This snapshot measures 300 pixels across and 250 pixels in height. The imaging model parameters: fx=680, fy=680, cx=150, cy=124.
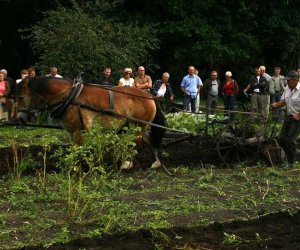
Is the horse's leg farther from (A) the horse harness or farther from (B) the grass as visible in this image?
(A) the horse harness

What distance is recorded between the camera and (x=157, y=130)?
10.8 metres

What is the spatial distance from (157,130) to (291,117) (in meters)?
2.13

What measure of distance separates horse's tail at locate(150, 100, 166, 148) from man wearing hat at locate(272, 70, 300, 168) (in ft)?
6.00

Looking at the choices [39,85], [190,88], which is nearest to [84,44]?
[190,88]

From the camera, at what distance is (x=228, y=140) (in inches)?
426

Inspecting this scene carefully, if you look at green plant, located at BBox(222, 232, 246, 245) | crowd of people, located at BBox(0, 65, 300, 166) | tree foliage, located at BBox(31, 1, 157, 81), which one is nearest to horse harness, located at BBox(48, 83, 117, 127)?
crowd of people, located at BBox(0, 65, 300, 166)

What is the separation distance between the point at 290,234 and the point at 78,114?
13.7ft

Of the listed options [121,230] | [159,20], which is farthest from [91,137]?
[159,20]

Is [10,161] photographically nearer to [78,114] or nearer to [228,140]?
[78,114]

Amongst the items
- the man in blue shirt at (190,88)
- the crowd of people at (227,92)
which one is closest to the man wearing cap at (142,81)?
the crowd of people at (227,92)

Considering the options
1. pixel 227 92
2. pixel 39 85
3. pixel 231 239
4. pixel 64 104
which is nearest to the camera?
pixel 231 239

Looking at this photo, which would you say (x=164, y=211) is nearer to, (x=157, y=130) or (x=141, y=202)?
A: (x=141, y=202)

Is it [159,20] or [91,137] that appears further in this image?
[159,20]

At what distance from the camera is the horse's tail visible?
1082cm
